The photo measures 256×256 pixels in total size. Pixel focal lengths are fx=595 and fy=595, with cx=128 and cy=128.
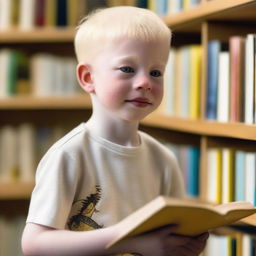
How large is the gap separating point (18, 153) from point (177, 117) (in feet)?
3.42

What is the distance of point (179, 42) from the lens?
260 centimetres

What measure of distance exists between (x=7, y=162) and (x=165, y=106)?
0.93 m

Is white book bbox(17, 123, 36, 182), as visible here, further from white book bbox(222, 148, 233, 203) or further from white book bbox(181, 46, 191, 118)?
white book bbox(222, 148, 233, 203)

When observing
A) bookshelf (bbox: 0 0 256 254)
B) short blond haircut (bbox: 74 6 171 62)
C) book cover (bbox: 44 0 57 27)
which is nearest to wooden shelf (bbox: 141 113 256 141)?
bookshelf (bbox: 0 0 256 254)

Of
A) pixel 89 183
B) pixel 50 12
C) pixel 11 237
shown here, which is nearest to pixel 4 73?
pixel 50 12

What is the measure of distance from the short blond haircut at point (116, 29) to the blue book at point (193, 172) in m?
1.04

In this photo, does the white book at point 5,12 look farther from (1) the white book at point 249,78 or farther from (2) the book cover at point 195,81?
(1) the white book at point 249,78

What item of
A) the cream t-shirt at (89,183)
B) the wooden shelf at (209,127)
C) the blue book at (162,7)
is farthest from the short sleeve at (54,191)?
the blue book at (162,7)

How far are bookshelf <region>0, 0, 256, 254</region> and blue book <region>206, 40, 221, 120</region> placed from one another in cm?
2

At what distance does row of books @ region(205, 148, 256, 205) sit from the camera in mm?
1761

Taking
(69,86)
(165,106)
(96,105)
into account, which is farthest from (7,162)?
(96,105)

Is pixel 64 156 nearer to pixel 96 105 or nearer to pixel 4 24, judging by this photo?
pixel 96 105

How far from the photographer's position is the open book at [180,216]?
3.42 feet

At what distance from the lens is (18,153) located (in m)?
2.94
